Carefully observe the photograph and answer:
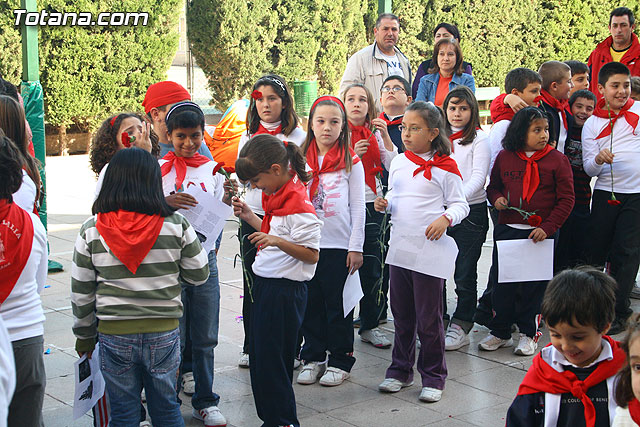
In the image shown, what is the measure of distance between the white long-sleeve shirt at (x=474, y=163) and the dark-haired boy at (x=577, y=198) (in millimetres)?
1026

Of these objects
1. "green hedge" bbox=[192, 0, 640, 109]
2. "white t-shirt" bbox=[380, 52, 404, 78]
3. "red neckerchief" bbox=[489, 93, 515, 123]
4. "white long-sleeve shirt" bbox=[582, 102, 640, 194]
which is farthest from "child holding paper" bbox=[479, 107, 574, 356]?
"green hedge" bbox=[192, 0, 640, 109]

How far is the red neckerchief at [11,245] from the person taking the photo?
3150 mm

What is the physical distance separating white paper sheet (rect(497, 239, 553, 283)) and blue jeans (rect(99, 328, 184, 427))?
266 cm

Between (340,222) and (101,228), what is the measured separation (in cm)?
180

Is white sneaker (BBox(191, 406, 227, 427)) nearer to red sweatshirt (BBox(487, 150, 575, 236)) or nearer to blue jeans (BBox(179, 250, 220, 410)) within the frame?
blue jeans (BBox(179, 250, 220, 410))

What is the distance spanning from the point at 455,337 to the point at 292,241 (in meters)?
2.18

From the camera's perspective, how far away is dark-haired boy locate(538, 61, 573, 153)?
6.09m

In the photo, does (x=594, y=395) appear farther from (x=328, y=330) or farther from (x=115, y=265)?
(x=328, y=330)

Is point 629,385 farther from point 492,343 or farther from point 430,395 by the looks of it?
point 492,343

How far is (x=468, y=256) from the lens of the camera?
18.7 feet

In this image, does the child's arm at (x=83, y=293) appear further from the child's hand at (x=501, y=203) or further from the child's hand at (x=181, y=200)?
the child's hand at (x=501, y=203)

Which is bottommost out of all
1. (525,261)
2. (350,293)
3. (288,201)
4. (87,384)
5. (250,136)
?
(87,384)

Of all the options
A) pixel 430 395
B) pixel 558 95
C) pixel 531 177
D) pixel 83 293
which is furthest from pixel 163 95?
pixel 558 95

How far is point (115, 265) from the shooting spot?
3.44 metres
